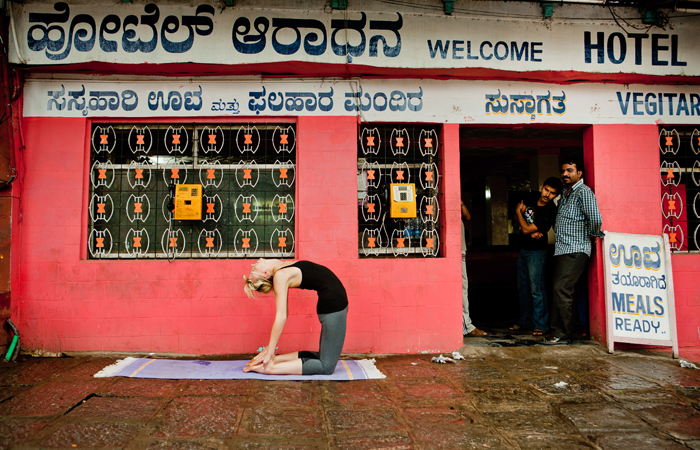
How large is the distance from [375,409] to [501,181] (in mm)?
13088

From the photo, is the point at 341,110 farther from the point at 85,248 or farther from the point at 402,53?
the point at 85,248

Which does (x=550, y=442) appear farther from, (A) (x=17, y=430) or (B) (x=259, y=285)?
(A) (x=17, y=430)

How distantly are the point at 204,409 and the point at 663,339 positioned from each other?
5.02m

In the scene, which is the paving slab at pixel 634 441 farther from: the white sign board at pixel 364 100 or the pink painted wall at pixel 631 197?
the white sign board at pixel 364 100

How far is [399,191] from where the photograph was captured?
5.40m

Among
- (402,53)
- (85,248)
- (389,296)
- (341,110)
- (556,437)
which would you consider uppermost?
(402,53)

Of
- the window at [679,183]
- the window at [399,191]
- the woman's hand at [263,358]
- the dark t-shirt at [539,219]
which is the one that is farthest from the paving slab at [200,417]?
the window at [679,183]

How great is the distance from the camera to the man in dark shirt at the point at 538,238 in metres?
5.88

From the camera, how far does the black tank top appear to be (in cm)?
428

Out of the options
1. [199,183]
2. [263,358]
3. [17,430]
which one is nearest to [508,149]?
[199,183]

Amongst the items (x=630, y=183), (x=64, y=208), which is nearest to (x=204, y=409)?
(x=64, y=208)

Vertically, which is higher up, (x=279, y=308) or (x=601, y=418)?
(x=279, y=308)

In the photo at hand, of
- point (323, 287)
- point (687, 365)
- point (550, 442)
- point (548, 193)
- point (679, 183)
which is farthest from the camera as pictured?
point (548, 193)

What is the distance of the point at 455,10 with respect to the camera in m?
5.34
